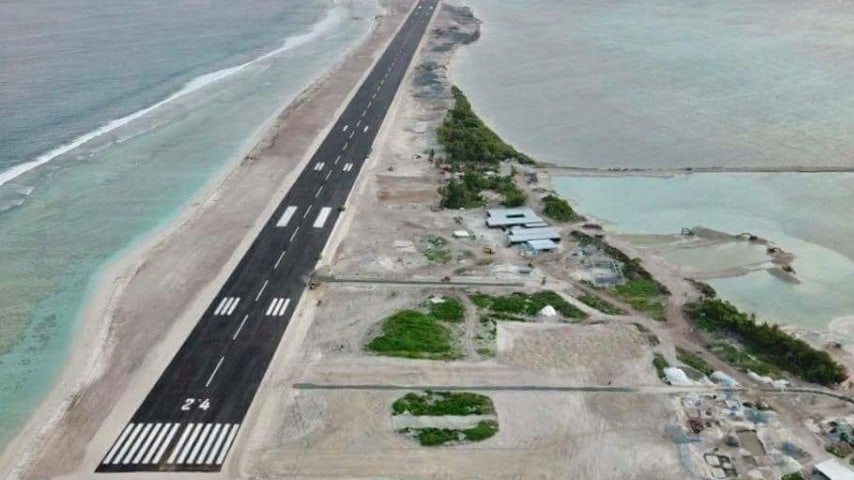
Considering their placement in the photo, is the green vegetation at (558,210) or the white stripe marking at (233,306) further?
the green vegetation at (558,210)

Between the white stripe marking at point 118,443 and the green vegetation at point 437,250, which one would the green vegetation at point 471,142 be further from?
the white stripe marking at point 118,443

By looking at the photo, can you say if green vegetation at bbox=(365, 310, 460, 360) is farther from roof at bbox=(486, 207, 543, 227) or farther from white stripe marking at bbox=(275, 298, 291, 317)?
roof at bbox=(486, 207, 543, 227)

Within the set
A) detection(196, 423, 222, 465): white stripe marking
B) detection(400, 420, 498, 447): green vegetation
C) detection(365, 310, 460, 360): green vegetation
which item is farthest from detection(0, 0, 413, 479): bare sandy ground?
detection(400, 420, 498, 447): green vegetation

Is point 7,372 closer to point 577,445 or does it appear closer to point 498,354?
point 498,354

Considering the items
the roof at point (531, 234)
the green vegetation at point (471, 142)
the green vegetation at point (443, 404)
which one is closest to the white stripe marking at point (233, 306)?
the green vegetation at point (443, 404)

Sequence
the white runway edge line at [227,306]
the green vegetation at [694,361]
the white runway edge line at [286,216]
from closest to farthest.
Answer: the green vegetation at [694,361] → the white runway edge line at [227,306] → the white runway edge line at [286,216]

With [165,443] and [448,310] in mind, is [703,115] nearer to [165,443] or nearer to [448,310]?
[448,310]

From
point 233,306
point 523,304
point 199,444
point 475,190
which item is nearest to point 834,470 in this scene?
point 523,304

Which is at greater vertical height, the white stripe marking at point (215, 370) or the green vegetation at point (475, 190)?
the green vegetation at point (475, 190)
